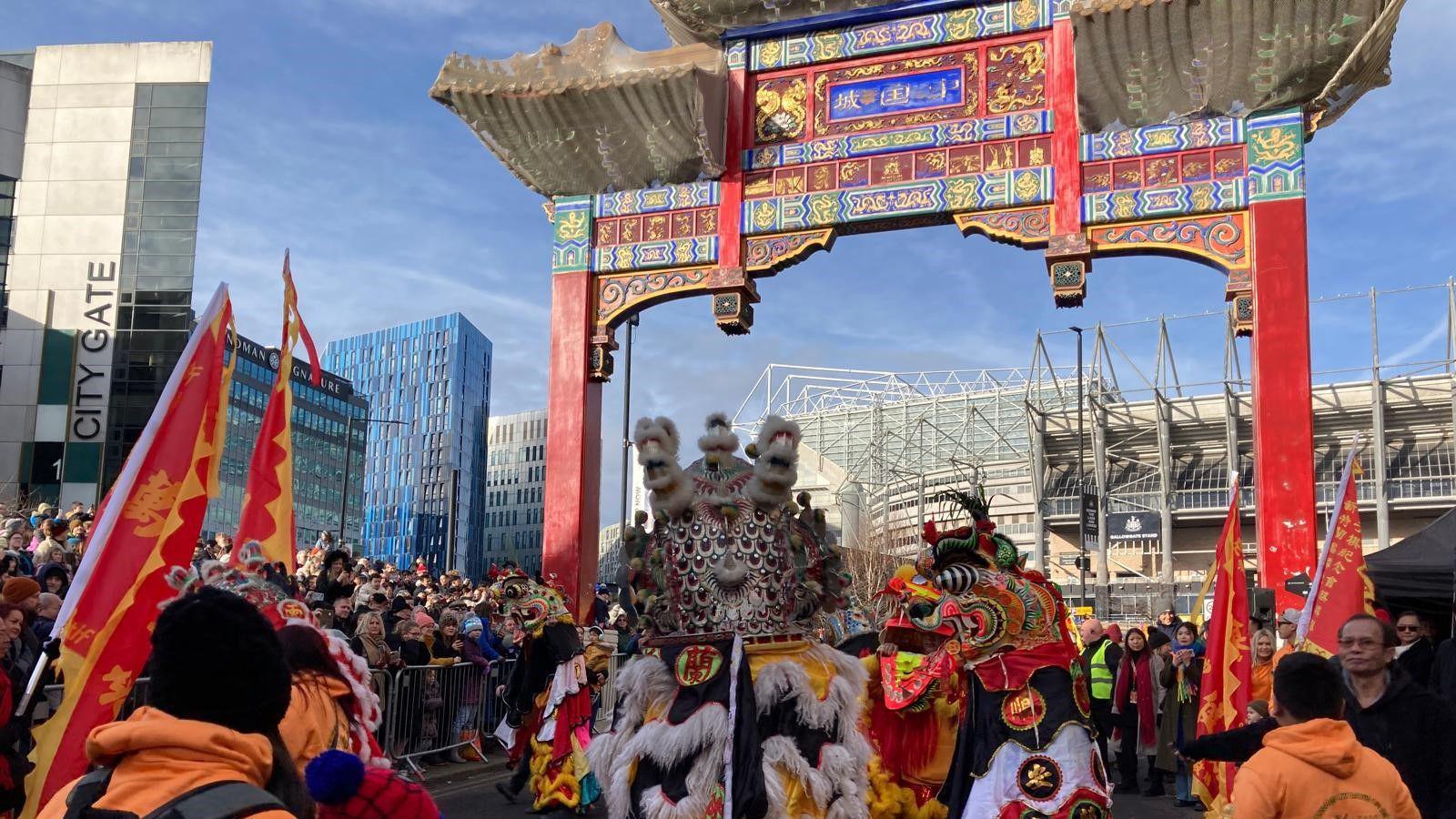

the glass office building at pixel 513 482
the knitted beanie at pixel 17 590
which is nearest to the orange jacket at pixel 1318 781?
the knitted beanie at pixel 17 590

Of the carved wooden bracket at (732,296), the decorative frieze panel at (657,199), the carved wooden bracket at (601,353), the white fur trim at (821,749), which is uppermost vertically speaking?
the decorative frieze panel at (657,199)

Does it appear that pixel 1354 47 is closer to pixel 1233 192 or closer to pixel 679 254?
pixel 1233 192

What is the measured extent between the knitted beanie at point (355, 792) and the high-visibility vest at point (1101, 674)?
998 centimetres

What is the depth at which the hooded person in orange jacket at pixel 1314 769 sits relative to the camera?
10.5 feet

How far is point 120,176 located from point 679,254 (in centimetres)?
2264

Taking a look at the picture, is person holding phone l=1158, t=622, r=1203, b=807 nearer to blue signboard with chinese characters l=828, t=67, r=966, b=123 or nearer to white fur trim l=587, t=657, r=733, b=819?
blue signboard with chinese characters l=828, t=67, r=966, b=123

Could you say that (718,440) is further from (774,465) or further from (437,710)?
(437,710)

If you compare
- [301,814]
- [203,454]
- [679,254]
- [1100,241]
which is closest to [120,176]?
[679,254]

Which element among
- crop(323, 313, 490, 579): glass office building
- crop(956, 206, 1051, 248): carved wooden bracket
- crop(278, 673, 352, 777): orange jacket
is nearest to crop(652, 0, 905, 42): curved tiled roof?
crop(956, 206, 1051, 248): carved wooden bracket

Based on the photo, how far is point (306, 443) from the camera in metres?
72.5

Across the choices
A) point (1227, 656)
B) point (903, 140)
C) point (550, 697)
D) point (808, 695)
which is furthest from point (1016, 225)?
point (808, 695)

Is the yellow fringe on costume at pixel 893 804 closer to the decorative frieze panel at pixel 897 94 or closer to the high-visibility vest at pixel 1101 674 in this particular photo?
the high-visibility vest at pixel 1101 674

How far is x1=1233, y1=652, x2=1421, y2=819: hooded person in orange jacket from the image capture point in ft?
10.5

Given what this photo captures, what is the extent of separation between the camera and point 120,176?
99.6 feet
